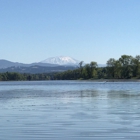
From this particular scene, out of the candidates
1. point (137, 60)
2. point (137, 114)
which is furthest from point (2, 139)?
point (137, 60)

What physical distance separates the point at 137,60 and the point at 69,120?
14765 cm

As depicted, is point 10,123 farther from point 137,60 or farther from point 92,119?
point 137,60

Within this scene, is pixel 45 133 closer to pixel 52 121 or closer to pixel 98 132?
pixel 98 132

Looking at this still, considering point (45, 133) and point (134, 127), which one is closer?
point (45, 133)

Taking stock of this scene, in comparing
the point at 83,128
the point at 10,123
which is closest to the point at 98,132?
the point at 83,128

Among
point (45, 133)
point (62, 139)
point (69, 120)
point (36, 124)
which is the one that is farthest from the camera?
point (69, 120)

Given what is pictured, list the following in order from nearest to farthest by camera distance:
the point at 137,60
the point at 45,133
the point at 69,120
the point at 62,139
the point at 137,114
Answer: the point at 62,139
the point at 45,133
the point at 69,120
the point at 137,114
the point at 137,60

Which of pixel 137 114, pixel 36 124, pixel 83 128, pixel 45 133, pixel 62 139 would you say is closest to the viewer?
pixel 62 139

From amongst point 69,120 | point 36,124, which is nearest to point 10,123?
point 36,124

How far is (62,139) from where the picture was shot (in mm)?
15250

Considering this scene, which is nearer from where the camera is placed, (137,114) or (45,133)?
(45,133)

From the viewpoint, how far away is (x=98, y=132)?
16.8 meters

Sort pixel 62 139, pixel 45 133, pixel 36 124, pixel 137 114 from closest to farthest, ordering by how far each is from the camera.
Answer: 1. pixel 62 139
2. pixel 45 133
3. pixel 36 124
4. pixel 137 114

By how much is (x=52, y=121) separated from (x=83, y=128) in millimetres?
3132
